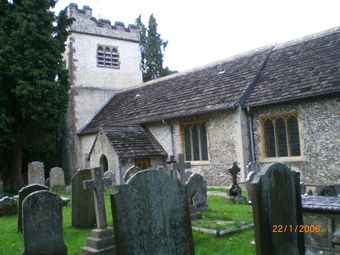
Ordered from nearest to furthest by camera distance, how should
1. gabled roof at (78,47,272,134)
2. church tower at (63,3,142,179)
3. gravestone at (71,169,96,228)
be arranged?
gravestone at (71,169,96,228)
gabled roof at (78,47,272,134)
church tower at (63,3,142,179)

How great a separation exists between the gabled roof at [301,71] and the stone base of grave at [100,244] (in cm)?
894

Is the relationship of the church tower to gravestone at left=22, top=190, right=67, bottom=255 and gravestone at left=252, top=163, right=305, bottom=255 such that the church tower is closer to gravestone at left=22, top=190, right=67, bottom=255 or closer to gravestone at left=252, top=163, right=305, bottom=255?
gravestone at left=22, top=190, right=67, bottom=255

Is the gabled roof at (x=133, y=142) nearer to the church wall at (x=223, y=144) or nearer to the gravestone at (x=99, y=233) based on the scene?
the church wall at (x=223, y=144)

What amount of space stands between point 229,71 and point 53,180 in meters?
9.78

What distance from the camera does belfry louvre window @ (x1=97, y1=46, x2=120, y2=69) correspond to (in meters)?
24.9

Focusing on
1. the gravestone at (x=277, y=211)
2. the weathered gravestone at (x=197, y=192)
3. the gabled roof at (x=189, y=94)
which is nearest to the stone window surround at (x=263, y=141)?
the gabled roof at (x=189, y=94)

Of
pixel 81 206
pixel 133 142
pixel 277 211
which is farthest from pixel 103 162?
pixel 277 211

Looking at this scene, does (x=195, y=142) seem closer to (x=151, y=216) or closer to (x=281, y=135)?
(x=281, y=135)

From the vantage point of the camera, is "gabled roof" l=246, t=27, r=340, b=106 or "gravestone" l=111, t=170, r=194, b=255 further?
"gabled roof" l=246, t=27, r=340, b=106

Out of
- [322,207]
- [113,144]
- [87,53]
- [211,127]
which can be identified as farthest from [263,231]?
[87,53]

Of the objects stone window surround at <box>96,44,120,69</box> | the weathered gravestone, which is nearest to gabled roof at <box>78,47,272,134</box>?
stone window surround at <box>96,44,120,69</box>

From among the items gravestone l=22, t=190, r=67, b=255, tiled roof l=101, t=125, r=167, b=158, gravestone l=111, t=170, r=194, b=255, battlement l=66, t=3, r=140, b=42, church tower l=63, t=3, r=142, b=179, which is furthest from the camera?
battlement l=66, t=3, r=140, b=42

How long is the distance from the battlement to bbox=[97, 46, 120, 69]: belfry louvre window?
3.12 feet

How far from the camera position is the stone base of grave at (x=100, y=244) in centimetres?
604
